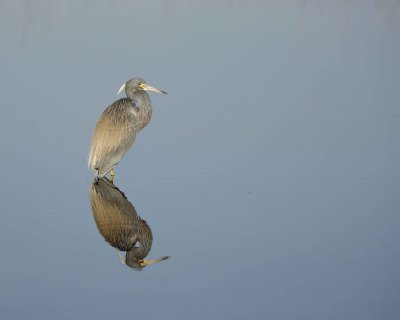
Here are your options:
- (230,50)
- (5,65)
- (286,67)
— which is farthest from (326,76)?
(5,65)

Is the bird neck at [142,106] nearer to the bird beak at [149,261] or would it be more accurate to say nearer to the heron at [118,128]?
the heron at [118,128]

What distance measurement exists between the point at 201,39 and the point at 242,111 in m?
1.85

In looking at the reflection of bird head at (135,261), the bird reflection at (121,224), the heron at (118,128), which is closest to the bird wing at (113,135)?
the heron at (118,128)

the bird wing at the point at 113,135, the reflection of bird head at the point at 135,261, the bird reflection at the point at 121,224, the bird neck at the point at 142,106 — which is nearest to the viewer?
the reflection of bird head at the point at 135,261

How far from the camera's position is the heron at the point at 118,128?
613 centimetres

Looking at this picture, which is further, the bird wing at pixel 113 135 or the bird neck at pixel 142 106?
the bird neck at pixel 142 106

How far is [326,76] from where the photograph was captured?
845cm

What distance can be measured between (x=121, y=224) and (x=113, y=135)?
1.03 m

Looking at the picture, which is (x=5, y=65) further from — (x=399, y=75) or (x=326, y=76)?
(x=399, y=75)

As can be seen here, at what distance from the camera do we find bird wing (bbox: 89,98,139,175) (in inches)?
241

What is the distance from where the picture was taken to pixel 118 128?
6.34 metres

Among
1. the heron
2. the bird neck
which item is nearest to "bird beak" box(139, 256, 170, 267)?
the heron

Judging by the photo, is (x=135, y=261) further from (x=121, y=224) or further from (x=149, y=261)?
(x=121, y=224)

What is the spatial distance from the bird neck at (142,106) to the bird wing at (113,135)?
5 cm
